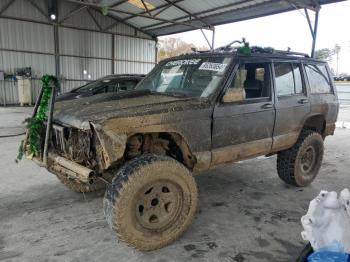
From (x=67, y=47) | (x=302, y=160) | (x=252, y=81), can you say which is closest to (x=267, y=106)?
(x=252, y=81)

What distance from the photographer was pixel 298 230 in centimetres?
354

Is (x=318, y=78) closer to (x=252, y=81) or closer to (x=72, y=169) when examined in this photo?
(x=252, y=81)

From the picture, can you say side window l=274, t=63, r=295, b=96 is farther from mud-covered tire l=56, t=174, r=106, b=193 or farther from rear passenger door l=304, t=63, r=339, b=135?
mud-covered tire l=56, t=174, r=106, b=193

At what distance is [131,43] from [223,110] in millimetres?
17904

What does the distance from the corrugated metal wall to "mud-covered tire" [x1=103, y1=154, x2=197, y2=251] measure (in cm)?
1602

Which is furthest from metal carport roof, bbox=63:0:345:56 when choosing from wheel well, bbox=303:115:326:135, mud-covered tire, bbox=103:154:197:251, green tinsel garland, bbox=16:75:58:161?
green tinsel garland, bbox=16:75:58:161

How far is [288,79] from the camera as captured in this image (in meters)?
4.51

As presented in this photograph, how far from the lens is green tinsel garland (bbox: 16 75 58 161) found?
337 centimetres

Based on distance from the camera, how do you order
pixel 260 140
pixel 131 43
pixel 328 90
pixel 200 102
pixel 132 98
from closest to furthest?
1. pixel 200 102
2. pixel 132 98
3. pixel 260 140
4. pixel 328 90
5. pixel 131 43

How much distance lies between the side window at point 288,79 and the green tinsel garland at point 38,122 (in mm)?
2863

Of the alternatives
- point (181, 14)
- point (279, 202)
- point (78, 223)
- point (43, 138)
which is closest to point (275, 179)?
point (279, 202)

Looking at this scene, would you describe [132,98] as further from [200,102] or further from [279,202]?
[279,202]

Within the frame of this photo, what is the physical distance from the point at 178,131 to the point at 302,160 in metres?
2.72

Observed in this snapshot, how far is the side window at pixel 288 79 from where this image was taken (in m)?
4.34
